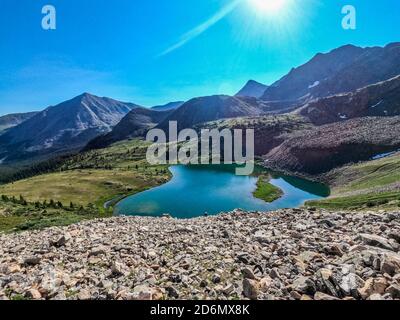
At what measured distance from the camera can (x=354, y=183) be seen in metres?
102

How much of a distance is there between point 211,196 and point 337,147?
7325 cm

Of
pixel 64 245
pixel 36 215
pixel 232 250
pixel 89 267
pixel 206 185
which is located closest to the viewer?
pixel 89 267

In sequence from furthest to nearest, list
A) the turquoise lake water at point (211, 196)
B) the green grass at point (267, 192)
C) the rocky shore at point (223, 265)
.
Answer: the green grass at point (267, 192)
the turquoise lake water at point (211, 196)
the rocky shore at point (223, 265)

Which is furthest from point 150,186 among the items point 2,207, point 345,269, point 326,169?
point 345,269

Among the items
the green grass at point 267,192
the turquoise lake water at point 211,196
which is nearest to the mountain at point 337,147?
the turquoise lake water at point 211,196

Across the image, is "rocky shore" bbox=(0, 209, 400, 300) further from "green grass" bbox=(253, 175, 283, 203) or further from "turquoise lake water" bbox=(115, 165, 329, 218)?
"green grass" bbox=(253, 175, 283, 203)

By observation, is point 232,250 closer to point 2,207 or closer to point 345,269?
point 345,269

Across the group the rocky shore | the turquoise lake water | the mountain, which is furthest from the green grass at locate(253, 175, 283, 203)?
the rocky shore

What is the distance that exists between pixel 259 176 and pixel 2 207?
98537mm

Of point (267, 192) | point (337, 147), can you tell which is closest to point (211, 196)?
point (267, 192)

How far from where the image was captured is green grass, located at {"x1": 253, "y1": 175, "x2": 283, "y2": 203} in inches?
3814

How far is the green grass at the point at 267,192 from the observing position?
3814 inches

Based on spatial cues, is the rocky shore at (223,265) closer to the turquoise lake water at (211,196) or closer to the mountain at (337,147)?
the turquoise lake water at (211,196)

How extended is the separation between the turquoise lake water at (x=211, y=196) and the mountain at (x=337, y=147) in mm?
15099
